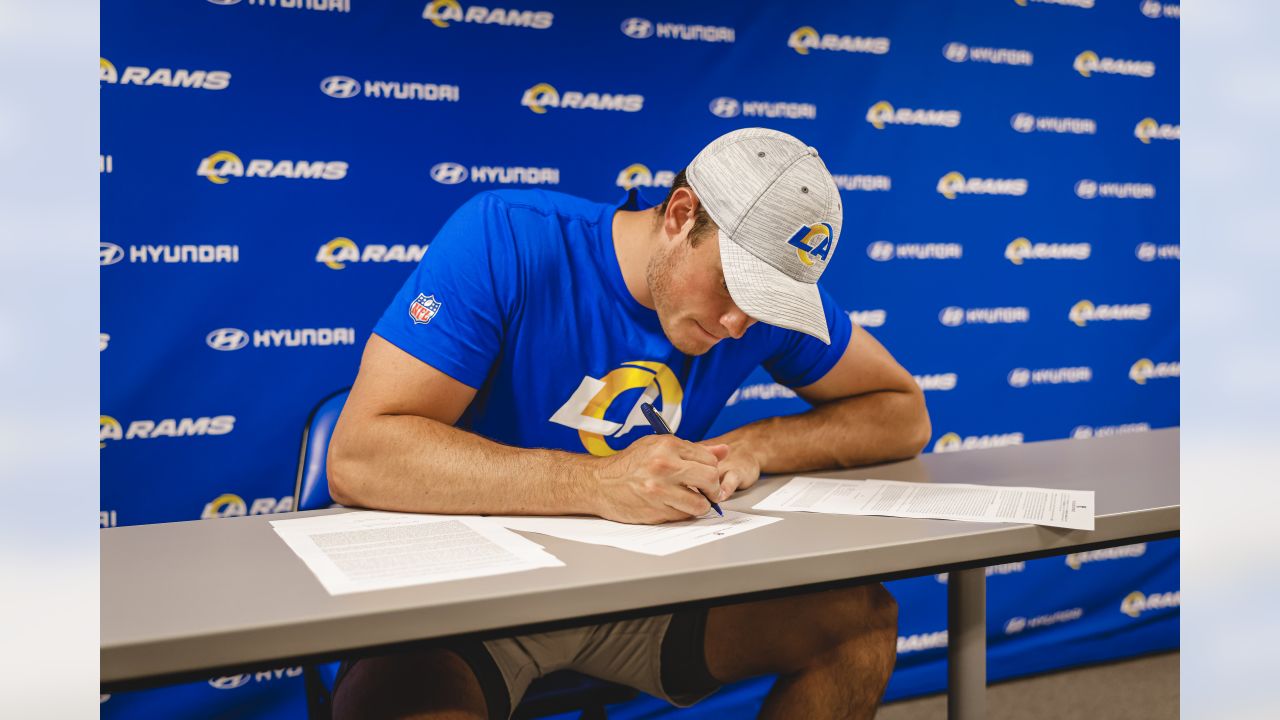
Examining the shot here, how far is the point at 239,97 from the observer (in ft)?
6.37

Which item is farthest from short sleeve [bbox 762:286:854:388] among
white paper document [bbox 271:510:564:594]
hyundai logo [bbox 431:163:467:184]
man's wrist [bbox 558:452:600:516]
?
hyundai logo [bbox 431:163:467:184]

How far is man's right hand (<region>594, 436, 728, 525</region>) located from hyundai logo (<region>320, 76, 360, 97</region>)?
4.42 ft

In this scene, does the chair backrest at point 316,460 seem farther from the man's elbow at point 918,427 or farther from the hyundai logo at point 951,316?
the hyundai logo at point 951,316

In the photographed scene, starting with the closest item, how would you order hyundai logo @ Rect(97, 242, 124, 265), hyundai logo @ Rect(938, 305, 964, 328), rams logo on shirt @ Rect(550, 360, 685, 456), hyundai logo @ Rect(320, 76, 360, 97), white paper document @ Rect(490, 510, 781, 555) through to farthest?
1. white paper document @ Rect(490, 510, 781, 555)
2. rams logo on shirt @ Rect(550, 360, 685, 456)
3. hyundai logo @ Rect(97, 242, 124, 265)
4. hyundai logo @ Rect(320, 76, 360, 97)
5. hyundai logo @ Rect(938, 305, 964, 328)

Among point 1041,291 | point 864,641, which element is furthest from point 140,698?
Result: point 1041,291

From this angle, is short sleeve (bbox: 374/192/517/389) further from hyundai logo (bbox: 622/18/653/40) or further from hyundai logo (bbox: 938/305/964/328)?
hyundai logo (bbox: 938/305/964/328)

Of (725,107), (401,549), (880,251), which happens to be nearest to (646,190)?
(725,107)

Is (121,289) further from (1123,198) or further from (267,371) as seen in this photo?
(1123,198)

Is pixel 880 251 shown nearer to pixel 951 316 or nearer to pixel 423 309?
pixel 951 316

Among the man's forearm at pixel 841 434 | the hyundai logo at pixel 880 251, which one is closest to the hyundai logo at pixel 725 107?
the hyundai logo at pixel 880 251

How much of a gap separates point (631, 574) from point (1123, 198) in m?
2.66

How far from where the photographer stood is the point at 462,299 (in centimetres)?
123

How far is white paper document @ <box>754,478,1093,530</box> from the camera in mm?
1051

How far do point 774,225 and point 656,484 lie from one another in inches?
15.2
